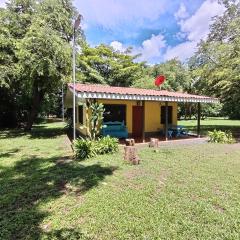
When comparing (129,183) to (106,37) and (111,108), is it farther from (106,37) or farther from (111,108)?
(106,37)

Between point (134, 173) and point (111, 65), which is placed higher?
point (111, 65)

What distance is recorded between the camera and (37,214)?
5.03m

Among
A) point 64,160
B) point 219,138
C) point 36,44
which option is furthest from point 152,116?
point 64,160

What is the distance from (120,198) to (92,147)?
14.4ft

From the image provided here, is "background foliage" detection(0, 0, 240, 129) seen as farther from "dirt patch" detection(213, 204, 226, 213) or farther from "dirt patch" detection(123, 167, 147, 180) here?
"dirt patch" detection(213, 204, 226, 213)

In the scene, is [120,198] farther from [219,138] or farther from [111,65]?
[111,65]

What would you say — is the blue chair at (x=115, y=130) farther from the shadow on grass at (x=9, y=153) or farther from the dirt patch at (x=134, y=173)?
the dirt patch at (x=134, y=173)

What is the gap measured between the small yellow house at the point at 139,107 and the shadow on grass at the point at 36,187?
5.09 m

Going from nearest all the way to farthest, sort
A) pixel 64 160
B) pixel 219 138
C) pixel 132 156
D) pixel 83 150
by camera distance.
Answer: pixel 132 156
pixel 64 160
pixel 83 150
pixel 219 138

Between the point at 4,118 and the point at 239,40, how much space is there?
21437mm

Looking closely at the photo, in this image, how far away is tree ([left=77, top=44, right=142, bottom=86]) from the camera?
35.8 meters

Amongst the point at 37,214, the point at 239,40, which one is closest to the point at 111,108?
the point at 239,40

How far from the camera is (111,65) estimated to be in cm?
3647

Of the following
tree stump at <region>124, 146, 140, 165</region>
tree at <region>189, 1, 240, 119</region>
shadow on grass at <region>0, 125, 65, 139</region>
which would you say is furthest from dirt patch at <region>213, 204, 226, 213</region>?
Answer: shadow on grass at <region>0, 125, 65, 139</region>
